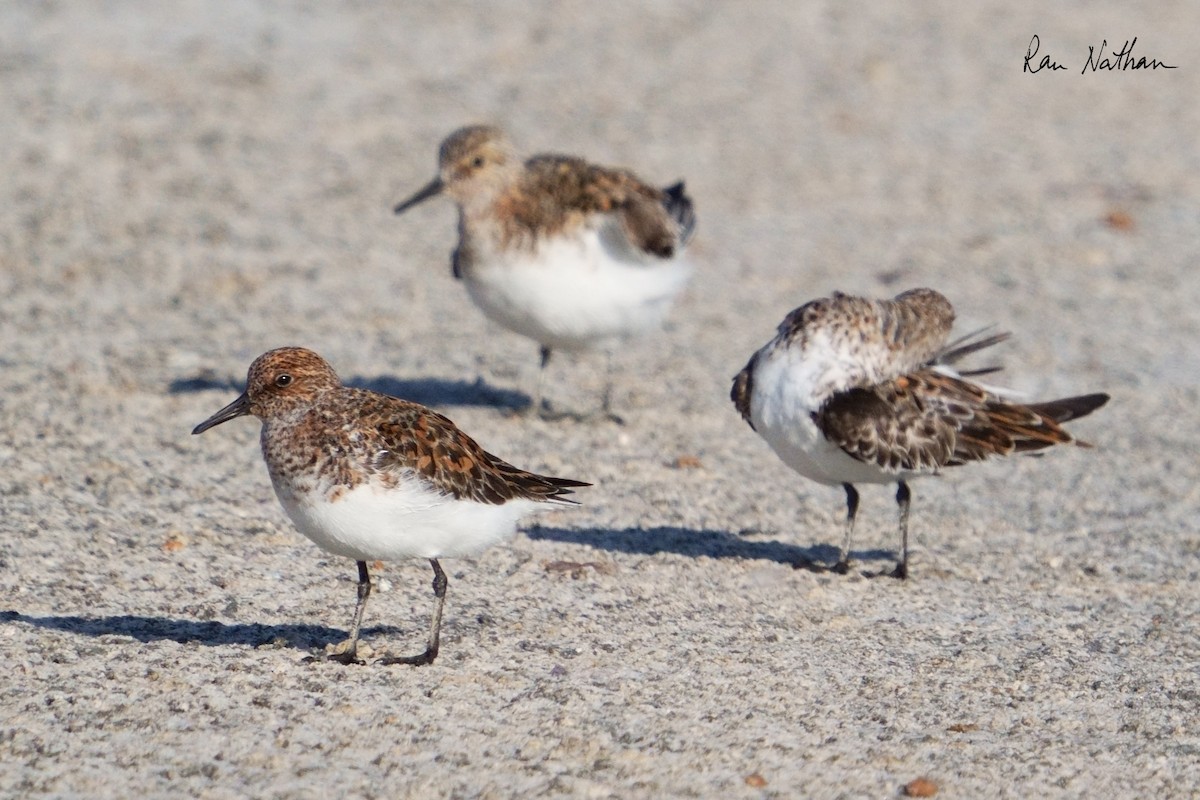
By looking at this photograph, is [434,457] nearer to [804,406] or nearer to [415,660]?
[415,660]

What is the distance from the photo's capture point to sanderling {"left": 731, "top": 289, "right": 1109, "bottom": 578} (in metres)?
7.57

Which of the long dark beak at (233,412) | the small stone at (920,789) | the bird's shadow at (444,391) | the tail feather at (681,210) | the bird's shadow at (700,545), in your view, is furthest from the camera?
the tail feather at (681,210)

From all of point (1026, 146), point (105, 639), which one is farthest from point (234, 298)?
point (1026, 146)

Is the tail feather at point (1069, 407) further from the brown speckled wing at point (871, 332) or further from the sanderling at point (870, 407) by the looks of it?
the brown speckled wing at point (871, 332)

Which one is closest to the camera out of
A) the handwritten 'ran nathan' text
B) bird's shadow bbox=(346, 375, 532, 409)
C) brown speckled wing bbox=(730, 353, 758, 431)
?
brown speckled wing bbox=(730, 353, 758, 431)

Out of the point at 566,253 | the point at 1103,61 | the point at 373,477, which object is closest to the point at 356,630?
the point at 373,477

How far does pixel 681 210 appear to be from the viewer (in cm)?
1083

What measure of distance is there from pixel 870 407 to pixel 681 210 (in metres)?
3.62

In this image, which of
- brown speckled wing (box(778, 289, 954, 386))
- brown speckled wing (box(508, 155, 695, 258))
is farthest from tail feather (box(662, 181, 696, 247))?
brown speckled wing (box(778, 289, 954, 386))

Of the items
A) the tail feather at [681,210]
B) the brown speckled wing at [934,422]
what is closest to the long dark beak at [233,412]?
the brown speckled wing at [934,422]

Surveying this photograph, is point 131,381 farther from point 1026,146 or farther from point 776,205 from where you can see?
point 1026,146

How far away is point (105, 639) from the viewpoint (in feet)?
21.4

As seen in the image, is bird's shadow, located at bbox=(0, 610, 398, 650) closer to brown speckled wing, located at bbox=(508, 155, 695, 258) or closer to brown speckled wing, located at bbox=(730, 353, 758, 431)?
brown speckled wing, located at bbox=(730, 353, 758, 431)

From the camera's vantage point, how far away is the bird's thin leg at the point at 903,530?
25.9ft
